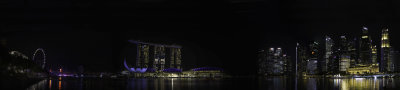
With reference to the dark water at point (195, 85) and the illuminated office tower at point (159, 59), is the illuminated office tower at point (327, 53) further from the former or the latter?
the dark water at point (195, 85)

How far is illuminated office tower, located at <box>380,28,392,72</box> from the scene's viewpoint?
103688 millimetres

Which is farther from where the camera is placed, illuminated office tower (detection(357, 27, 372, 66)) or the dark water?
illuminated office tower (detection(357, 27, 372, 66))

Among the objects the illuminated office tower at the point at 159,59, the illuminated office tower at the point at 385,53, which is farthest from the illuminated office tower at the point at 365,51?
the illuminated office tower at the point at 159,59

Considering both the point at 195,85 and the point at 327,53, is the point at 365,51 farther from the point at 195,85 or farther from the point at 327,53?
the point at 195,85

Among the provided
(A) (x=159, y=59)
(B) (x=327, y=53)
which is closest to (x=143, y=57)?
(A) (x=159, y=59)

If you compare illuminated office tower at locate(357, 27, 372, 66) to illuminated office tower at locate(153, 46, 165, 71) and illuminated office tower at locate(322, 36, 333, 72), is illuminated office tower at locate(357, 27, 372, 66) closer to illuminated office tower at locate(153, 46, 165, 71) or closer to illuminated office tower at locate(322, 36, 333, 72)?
illuminated office tower at locate(322, 36, 333, 72)

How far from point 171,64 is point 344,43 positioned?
47.8 meters

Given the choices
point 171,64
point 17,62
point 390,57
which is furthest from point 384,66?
point 17,62

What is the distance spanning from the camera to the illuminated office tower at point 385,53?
104 meters

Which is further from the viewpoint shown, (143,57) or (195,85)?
(143,57)

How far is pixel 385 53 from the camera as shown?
105 meters

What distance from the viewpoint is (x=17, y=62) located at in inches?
1270

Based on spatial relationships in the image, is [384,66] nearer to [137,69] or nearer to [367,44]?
[367,44]

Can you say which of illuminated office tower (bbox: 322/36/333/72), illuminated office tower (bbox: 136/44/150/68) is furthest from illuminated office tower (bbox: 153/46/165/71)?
illuminated office tower (bbox: 322/36/333/72)
